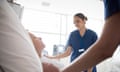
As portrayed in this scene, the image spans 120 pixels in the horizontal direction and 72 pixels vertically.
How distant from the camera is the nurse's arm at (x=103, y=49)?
31.7 inches

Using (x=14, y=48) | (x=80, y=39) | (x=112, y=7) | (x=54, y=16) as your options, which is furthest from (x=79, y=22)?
(x=54, y=16)

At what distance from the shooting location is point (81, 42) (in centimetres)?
254

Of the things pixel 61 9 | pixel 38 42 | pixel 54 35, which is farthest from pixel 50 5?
pixel 38 42

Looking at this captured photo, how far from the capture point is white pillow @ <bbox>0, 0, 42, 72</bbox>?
0.61 meters

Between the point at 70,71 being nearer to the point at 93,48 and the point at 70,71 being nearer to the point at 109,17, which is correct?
the point at 93,48

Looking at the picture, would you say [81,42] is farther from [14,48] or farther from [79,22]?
[14,48]

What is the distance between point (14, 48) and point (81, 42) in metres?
1.96

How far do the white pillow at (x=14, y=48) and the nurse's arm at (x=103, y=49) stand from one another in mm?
202

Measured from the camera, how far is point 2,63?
609 mm

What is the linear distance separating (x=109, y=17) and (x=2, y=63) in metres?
0.51

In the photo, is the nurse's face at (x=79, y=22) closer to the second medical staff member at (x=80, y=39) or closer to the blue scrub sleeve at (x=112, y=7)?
the second medical staff member at (x=80, y=39)

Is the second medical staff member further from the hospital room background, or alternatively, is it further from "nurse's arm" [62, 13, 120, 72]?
the hospital room background

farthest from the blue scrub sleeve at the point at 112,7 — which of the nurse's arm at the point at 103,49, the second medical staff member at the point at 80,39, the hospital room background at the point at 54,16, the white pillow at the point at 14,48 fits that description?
the hospital room background at the point at 54,16

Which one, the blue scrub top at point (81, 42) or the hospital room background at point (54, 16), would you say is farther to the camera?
the hospital room background at point (54, 16)
